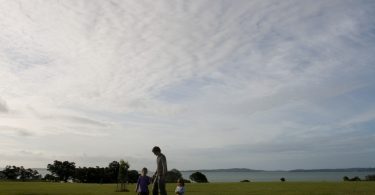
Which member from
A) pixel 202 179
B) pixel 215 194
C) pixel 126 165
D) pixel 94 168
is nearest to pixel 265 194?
pixel 215 194

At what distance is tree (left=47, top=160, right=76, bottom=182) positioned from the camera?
12595 centimetres

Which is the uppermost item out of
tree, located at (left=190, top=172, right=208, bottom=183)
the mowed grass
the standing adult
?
tree, located at (left=190, top=172, right=208, bottom=183)

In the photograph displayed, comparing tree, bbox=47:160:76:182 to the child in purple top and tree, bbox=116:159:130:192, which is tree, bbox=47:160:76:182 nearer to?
tree, bbox=116:159:130:192

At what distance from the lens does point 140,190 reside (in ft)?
66.0

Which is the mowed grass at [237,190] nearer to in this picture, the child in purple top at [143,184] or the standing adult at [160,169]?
the child in purple top at [143,184]

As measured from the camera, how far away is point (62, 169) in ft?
416

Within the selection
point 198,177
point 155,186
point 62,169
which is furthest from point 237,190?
point 62,169

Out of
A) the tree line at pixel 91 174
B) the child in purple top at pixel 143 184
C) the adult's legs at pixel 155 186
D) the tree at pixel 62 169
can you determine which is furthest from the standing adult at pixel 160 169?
the tree at pixel 62 169

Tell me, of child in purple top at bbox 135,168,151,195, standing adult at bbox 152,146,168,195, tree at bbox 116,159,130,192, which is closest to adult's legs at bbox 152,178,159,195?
standing adult at bbox 152,146,168,195

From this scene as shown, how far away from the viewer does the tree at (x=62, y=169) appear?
413 feet

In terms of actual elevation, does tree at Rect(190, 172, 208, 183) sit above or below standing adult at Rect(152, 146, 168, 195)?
above

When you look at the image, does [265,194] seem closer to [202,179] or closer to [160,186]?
[160,186]

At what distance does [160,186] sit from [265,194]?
68.9 feet

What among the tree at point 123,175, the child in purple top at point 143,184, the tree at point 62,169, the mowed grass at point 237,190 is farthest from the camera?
the tree at point 62,169
